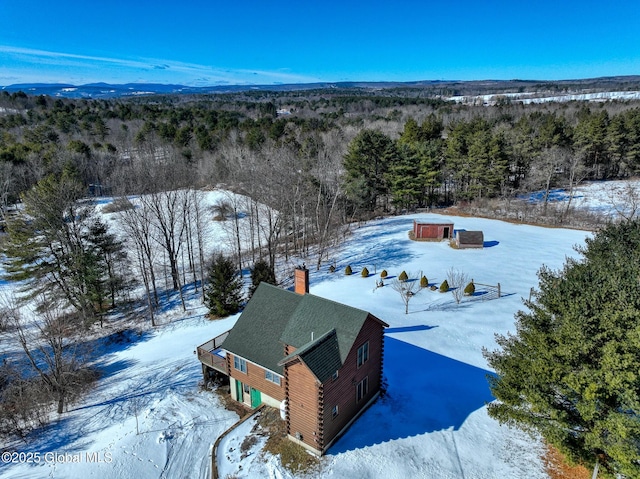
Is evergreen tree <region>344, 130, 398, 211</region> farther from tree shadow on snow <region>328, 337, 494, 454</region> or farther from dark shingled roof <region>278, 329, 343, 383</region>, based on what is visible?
dark shingled roof <region>278, 329, 343, 383</region>

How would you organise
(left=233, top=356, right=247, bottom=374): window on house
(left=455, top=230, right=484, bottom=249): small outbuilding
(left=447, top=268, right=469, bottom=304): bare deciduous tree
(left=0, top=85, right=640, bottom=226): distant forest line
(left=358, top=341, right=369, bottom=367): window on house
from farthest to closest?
(left=0, top=85, right=640, bottom=226): distant forest line < (left=455, top=230, right=484, bottom=249): small outbuilding < (left=447, top=268, right=469, bottom=304): bare deciduous tree < (left=233, top=356, right=247, bottom=374): window on house < (left=358, top=341, right=369, bottom=367): window on house

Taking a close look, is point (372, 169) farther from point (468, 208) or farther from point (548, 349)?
point (548, 349)

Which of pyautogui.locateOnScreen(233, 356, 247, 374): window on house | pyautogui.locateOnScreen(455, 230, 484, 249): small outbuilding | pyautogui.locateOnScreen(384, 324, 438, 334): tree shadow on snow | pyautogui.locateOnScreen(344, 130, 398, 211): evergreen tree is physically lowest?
pyautogui.locateOnScreen(384, 324, 438, 334): tree shadow on snow

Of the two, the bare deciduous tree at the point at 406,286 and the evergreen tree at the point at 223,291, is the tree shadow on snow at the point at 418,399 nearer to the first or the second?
the bare deciduous tree at the point at 406,286

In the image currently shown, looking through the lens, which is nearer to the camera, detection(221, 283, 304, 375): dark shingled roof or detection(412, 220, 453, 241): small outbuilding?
detection(221, 283, 304, 375): dark shingled roof

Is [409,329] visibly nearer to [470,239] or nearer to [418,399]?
[418,399]

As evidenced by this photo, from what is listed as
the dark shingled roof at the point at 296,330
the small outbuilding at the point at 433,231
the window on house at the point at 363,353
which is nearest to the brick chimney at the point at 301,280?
the dark shingled roof at the point at 296,330

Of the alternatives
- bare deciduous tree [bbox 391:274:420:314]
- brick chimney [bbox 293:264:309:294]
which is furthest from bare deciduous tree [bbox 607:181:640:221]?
brick chimney [bbox 293:264:309:294]
